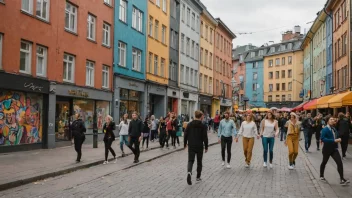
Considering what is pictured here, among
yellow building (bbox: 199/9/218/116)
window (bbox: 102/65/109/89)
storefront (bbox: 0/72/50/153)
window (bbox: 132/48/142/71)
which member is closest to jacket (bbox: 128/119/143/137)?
storefront (bbox: 0/72/50/153)

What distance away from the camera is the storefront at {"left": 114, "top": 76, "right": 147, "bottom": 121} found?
29.8 m

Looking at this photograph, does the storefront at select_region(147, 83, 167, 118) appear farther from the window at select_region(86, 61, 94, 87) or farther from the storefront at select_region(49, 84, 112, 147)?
the window at select_region(86, 61, 94, 87)

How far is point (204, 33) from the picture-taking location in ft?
178

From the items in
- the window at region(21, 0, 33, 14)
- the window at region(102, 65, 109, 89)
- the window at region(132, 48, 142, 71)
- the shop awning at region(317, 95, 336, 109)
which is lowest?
the shop awning at region(317, 95, 336, 109)

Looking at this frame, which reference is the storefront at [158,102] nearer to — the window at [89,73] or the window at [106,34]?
the window at [106,34]

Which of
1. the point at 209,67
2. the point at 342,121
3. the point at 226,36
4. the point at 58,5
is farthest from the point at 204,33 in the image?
the point at 342,121

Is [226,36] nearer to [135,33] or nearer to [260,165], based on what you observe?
[135,33]

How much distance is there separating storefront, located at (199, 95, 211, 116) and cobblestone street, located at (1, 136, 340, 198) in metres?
38.3

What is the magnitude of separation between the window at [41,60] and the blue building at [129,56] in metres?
7.96

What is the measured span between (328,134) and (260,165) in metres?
4.05

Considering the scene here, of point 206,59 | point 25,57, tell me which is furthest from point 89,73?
point 206,59

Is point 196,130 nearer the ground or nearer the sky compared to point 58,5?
nearer the ground

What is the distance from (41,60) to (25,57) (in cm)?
134

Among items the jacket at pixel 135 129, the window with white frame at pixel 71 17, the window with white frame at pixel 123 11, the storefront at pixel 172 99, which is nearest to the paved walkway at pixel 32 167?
the jacket at pixel 135 129
